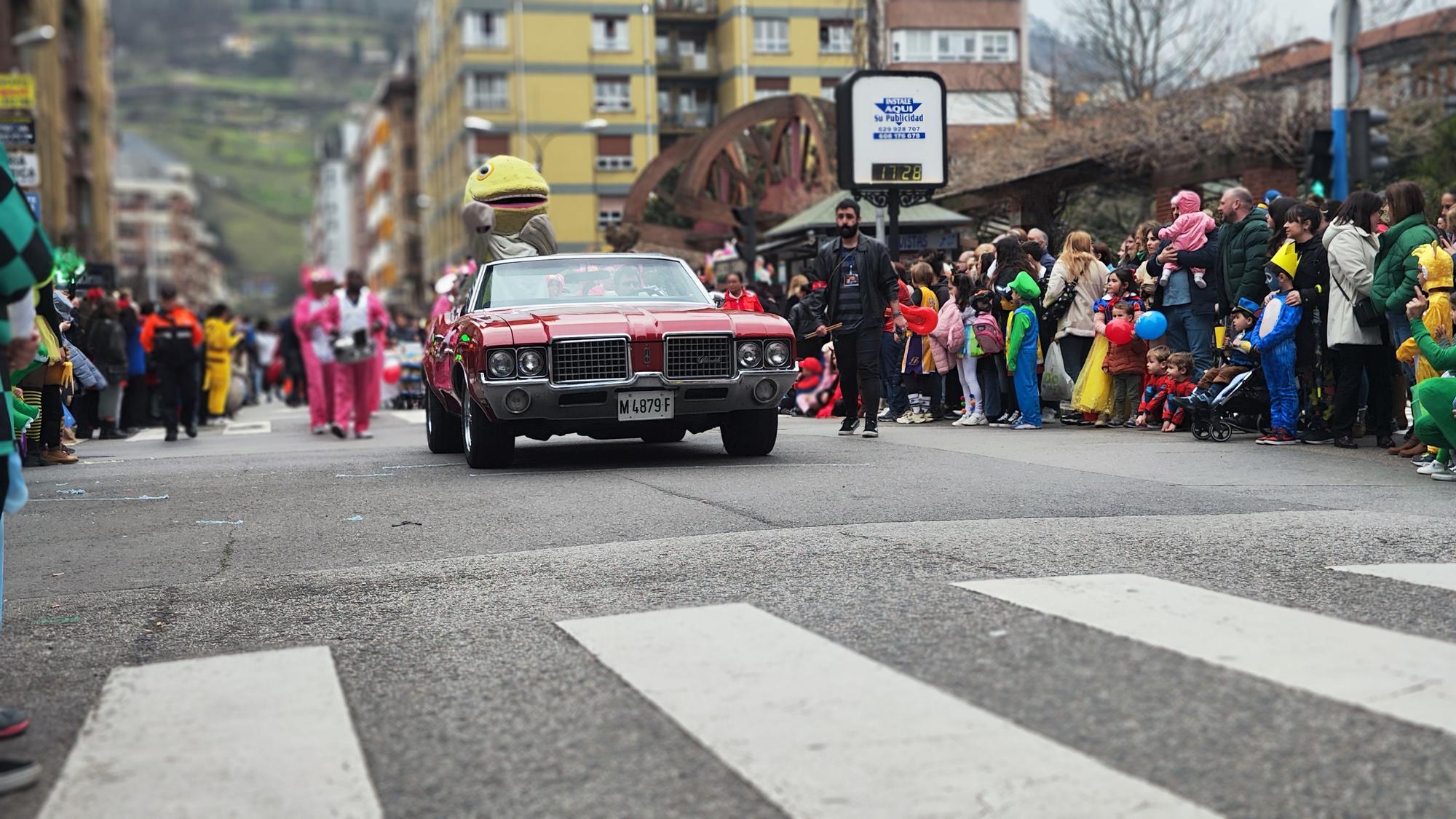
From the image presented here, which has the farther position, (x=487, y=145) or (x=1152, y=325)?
(x=487, y=145)

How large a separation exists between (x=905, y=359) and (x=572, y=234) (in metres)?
62.7

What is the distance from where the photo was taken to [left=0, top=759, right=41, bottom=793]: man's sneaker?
3832mm

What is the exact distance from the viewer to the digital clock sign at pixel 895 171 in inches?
851

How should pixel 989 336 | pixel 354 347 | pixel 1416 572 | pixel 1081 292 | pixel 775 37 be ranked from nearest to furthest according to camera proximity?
pixel 1416 572
pixel 1081 292
pixel 989 336
pixel 354 347
pixel 775 37

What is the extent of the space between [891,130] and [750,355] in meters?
10.8

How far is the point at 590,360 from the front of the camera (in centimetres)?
1145

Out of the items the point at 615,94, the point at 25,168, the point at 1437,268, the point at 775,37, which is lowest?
the point at 1437,268

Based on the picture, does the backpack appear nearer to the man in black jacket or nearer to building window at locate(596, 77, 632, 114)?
the man in black jacket

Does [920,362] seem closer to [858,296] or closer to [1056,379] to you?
[1056,379]

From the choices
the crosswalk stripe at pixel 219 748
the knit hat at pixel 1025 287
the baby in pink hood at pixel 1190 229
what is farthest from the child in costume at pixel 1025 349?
the crosswalk stripe at pixel 219 748

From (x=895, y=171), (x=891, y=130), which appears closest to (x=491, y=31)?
(x=891, y=130)

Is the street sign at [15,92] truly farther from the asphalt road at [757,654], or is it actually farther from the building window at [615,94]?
the building window at [615,94]

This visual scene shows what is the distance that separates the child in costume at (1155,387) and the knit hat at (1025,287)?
1304mm

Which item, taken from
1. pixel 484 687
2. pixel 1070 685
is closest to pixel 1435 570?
pixel 1070 685
